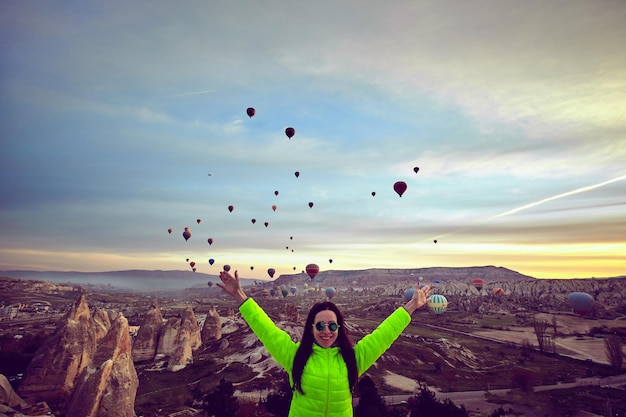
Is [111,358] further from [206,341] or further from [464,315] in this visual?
[464,315]

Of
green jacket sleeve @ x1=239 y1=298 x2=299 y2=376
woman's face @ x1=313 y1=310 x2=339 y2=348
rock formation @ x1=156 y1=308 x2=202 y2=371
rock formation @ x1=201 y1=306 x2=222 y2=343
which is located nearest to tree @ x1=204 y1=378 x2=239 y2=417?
rock formation @ x1=156 y1=308 x2=202 y2=371

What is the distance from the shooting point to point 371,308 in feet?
513

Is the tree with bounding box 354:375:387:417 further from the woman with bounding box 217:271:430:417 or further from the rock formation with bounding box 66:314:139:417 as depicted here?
the woman with bounding box 217:271:430:417

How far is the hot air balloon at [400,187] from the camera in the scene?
40719 mm

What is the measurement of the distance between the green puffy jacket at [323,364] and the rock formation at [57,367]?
107ft

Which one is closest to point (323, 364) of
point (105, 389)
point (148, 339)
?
point (105, 389)

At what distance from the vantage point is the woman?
418 centimetres

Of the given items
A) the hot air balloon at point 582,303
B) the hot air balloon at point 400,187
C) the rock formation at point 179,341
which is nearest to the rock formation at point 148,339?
the rock formation at point 179,341

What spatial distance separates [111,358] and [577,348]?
90995 millimetres

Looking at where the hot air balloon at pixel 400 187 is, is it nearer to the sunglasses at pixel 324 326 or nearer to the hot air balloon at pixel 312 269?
the hot air balloon at pixel 312 269

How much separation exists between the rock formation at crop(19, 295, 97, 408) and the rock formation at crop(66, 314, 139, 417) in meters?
5.62

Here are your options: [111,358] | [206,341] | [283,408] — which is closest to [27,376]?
[111,358]

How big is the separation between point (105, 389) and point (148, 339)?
1168 inches

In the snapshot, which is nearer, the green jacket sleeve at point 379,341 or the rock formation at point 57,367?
the green jacket sleeve at point 379,341
